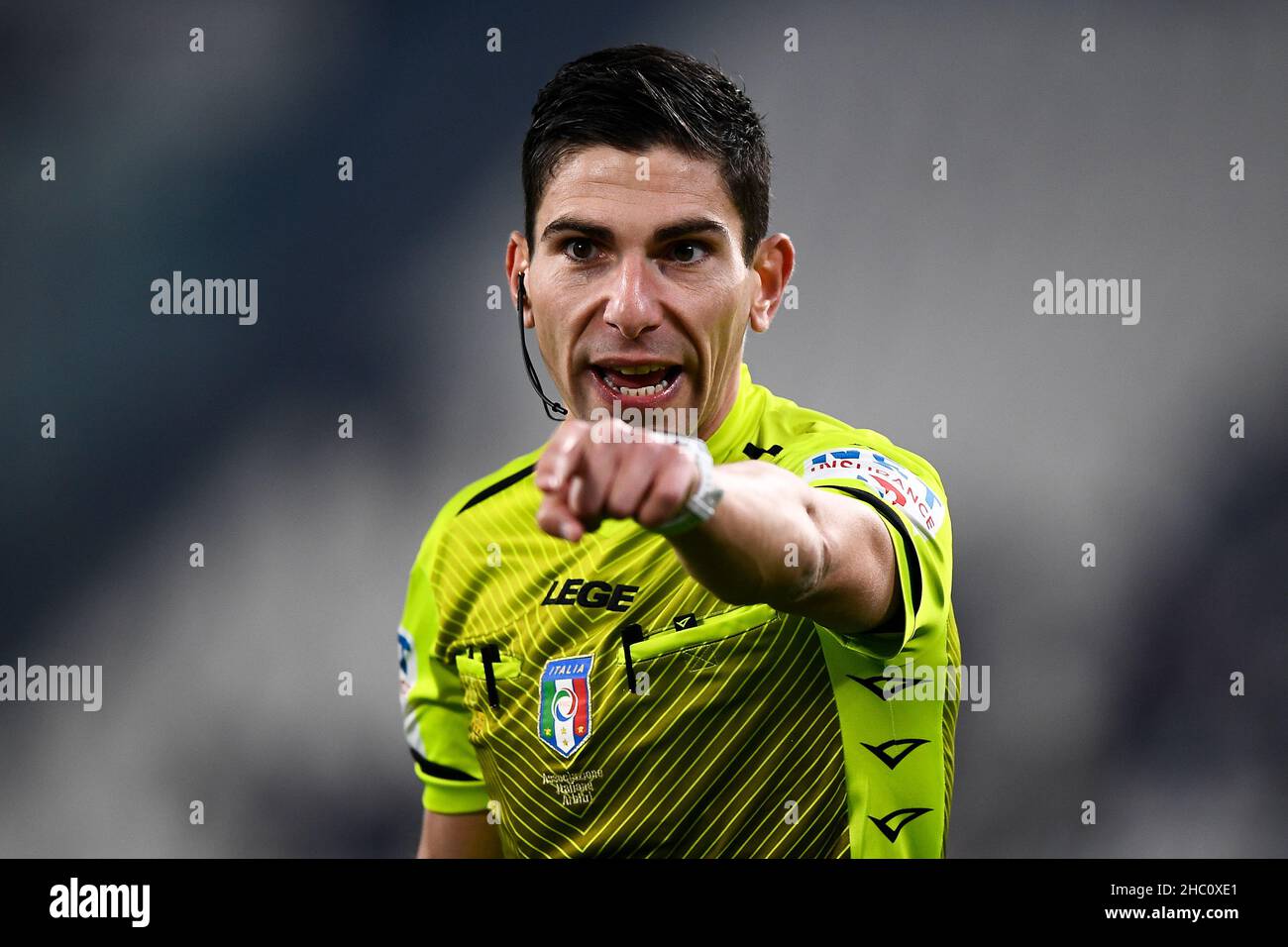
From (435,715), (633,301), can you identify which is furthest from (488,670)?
(633,301)

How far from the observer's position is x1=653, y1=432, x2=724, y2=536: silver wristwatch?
4.24 ft

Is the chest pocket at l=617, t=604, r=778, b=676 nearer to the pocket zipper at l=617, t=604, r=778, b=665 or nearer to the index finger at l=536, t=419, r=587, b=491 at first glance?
the pocket zipper at l=617, t=604, r=778, b=665

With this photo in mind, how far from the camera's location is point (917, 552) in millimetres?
1678

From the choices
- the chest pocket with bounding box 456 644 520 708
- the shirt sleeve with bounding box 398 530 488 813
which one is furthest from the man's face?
the shirt sleeve with bounding box 398 530 488 813

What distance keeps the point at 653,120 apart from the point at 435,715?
1.24m

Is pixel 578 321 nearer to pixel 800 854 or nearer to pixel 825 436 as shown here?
pixel 825 436

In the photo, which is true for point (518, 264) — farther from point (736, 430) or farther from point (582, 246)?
point (736, 430)

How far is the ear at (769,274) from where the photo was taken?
2221mm

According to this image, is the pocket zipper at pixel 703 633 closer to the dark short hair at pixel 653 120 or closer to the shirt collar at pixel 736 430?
the shirt collar at pixel 736 430

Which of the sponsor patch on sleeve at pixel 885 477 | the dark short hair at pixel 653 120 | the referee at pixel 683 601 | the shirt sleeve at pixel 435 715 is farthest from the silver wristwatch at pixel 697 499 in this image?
the shirt sleeve at pixel 435 715

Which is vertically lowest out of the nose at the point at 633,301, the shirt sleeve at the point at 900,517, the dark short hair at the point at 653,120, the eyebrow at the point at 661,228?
the shirt sleeve at the point at 900,517

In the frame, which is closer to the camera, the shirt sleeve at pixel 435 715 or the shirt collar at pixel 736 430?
Result: the shirt collar at pixel 736 430

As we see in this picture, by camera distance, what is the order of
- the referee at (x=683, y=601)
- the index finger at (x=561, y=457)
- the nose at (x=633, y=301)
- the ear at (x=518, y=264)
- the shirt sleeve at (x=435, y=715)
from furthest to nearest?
1. the shirt sleeve at (x=435, y=715)
2. the ear at (x=518, y=264)
3. the nose at (x=633, y=301)
4. the referee at (x=683, y=601)
5. the index finger at (x=561, y=457)

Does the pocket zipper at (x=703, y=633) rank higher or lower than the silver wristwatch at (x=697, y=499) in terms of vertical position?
lower
